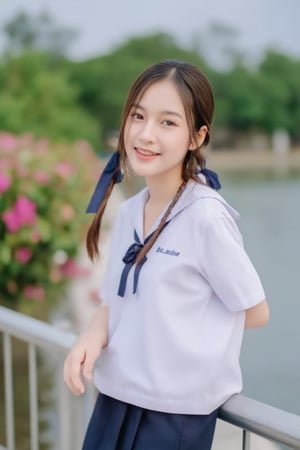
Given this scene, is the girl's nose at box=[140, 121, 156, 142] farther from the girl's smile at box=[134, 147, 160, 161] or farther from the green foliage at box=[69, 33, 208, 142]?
the green foliage at box=[69, 33, 208, 142]

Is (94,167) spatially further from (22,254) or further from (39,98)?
(39,98)

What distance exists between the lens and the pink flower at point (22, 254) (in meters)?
3.17

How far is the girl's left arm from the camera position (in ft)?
2.78

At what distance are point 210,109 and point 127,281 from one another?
0.71 feet

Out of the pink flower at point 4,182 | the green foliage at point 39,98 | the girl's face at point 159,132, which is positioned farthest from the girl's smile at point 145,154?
the green foliage at point 39,98

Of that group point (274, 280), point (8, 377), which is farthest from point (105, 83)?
point (8, 377)

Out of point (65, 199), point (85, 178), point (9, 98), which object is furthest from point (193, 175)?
point (9, 98)

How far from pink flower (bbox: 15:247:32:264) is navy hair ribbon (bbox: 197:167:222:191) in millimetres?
2324

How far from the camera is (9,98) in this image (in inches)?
901

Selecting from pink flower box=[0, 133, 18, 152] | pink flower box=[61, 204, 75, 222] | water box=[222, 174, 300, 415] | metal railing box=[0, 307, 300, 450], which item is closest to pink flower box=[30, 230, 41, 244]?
pink flower box=[61, 204, 75, 222]

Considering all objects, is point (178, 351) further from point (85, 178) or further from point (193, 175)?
point (85, 178)

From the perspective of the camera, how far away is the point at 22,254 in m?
3.18

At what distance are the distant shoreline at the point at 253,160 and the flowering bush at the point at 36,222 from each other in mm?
25748

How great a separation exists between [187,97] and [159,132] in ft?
0.16
